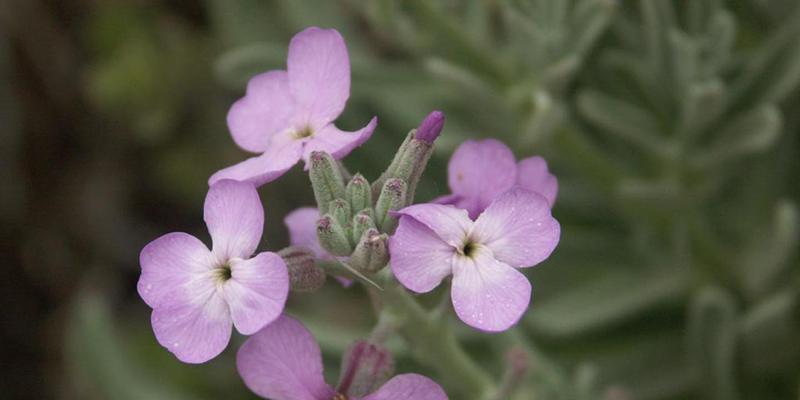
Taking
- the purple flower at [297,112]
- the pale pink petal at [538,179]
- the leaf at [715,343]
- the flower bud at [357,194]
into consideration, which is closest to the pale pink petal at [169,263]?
the purple flower at [297,112]

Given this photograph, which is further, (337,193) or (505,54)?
(505,54)

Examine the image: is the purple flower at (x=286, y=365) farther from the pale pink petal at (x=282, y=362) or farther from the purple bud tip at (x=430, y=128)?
the purple bud tip at (x=430, y=128)

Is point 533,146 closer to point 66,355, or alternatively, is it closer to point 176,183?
point 176,183

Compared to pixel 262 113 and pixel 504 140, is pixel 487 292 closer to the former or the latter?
pixel 262 113

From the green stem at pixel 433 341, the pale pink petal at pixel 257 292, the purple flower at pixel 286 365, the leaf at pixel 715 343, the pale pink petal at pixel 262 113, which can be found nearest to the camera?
the pale pink petal at pixel 257 292

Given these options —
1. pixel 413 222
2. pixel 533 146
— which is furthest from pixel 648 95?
pixel 413 222

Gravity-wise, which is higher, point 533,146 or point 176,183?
point 533,146

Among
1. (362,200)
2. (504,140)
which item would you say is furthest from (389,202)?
(504,140)
